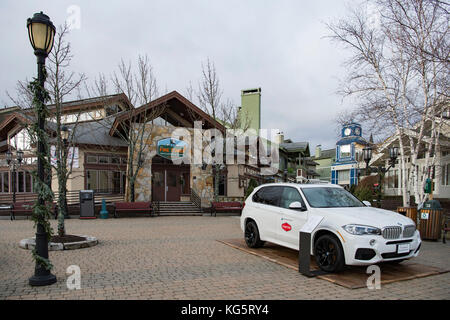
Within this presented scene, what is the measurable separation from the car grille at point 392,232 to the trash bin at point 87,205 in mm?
15867

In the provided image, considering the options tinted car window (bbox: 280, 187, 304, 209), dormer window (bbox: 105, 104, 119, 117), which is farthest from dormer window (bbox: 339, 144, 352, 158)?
tinted car window (bbox: 280, 187, 304, 209)

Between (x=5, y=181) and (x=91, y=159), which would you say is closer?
(x=91, y=159)

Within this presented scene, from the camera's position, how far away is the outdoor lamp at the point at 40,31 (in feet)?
19.2

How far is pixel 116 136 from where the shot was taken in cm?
2406

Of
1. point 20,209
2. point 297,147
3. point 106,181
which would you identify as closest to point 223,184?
point 106,181

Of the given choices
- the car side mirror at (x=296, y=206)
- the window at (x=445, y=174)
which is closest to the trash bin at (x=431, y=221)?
the car side mirror at (x=296, y=206)

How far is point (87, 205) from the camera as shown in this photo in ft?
60.3

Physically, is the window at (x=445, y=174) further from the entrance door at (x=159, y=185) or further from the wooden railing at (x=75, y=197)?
the wooden railing at (x=75, y=197)

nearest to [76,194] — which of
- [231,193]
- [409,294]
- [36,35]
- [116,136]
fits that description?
[116,136]

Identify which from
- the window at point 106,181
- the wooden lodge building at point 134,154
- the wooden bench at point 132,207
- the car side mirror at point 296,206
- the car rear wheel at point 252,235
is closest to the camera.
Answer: the car side mirror at point 296,206

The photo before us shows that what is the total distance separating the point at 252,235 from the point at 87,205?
12464 millimetres

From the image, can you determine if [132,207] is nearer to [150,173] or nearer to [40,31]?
[150,173]
